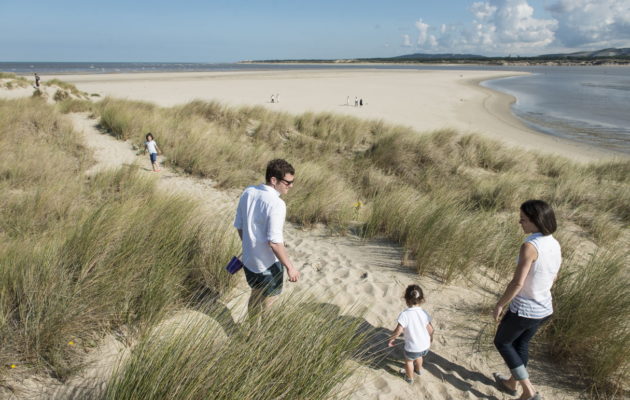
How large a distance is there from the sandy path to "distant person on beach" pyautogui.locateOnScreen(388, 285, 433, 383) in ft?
0.39

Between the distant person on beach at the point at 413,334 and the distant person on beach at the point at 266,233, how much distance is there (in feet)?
3.12

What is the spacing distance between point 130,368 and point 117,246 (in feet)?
5.90

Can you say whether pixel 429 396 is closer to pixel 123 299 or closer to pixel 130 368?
pixel 130 368

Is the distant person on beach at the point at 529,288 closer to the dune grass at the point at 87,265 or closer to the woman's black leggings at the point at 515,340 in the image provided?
the woman's black leggings at the point at 515,340

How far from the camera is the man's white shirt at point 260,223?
8.80ft

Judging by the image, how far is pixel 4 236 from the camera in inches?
159

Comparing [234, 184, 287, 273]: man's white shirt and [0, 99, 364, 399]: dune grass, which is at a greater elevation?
[234, 184, 287, 273]: man's white shirt

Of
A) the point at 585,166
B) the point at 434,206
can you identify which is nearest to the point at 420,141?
the point at 585,166

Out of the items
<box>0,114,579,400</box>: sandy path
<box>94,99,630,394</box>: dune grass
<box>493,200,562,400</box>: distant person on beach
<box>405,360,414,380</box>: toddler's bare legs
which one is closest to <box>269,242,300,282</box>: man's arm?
<box>0,114,579,400</box>: sandy path

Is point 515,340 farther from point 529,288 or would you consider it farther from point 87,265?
point 87,265

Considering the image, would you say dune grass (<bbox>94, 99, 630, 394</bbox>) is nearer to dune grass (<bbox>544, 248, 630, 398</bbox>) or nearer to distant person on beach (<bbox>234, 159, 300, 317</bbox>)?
dune grass (<bbox>544, 248, 630, 398</bbox>)

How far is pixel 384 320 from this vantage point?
3635 millimetres

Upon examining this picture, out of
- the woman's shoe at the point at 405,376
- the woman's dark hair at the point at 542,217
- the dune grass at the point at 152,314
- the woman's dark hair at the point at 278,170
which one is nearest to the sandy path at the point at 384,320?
the woman's shoe at the point at 405,376

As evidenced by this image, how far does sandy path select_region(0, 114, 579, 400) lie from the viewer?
8.96 feet
